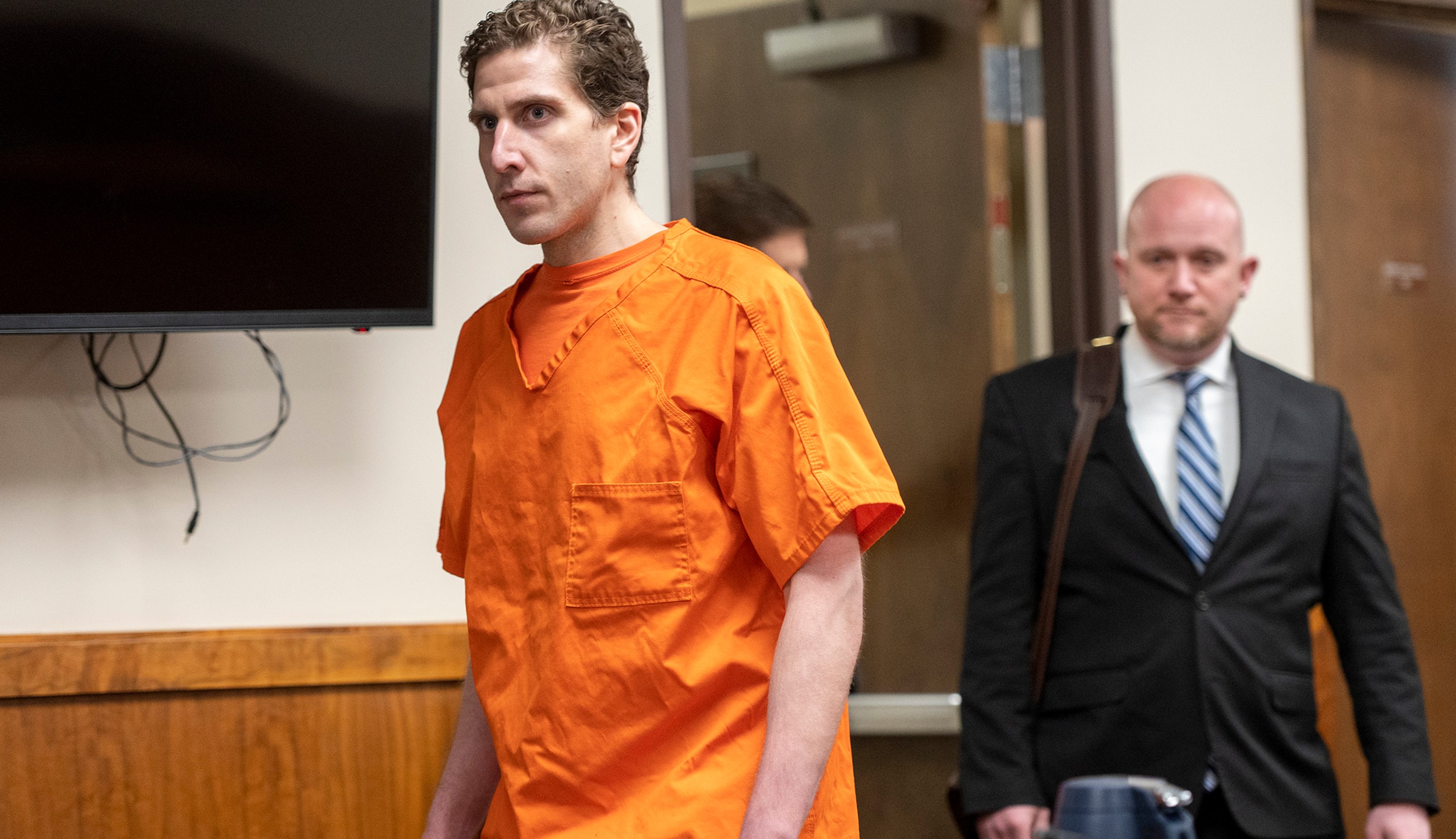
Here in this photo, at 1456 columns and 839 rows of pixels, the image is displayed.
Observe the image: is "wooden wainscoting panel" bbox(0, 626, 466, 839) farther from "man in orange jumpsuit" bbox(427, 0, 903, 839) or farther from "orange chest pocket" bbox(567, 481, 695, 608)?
"orange chest pocket" bbox(567, 481, 695, 608)

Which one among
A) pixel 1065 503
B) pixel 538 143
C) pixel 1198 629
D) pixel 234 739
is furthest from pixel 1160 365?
pixel 234 739

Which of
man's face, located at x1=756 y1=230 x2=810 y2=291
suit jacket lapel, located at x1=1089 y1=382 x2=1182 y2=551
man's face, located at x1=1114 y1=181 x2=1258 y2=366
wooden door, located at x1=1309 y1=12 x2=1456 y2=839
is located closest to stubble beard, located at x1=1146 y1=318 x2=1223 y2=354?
man's face, located at x1=1114 y1=181 x2=1258 y2=366

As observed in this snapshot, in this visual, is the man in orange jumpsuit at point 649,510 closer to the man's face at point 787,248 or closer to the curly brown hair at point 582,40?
the curly brown hair at point 582,40

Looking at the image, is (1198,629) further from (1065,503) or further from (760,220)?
(760,220)

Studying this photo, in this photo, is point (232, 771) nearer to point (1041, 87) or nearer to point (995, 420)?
point (995, 420)

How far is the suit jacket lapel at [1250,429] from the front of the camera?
7.08 ft

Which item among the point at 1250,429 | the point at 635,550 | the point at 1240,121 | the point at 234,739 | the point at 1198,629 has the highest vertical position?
the point at 1240,121

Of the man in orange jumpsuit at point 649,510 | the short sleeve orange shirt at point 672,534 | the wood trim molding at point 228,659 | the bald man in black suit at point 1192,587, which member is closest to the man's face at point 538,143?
the man in orange jumpsuit at point 649,510

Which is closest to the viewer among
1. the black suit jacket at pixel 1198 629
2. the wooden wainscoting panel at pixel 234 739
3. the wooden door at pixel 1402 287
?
the wooden wainscoting panel at pixel 234 739

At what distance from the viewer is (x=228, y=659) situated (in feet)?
6.63

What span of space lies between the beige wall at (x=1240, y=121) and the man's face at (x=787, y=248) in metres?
0.79

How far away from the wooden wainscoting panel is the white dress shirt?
1.22 m

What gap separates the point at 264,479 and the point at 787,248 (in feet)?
3.59

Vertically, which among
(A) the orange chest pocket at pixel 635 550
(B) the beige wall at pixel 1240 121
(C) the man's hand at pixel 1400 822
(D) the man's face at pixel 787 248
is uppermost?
(B) the beige wall at pixel 1240 121
